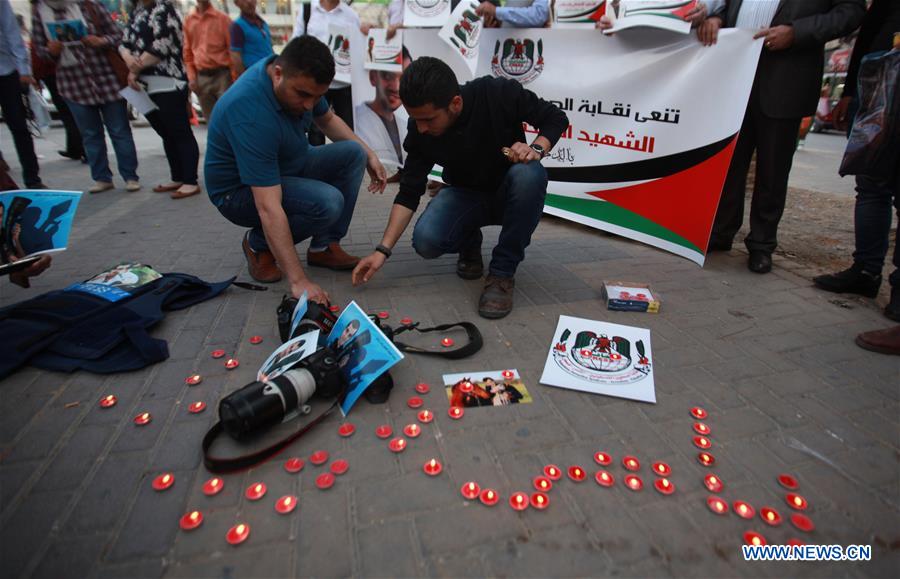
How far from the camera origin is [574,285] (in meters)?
3.04

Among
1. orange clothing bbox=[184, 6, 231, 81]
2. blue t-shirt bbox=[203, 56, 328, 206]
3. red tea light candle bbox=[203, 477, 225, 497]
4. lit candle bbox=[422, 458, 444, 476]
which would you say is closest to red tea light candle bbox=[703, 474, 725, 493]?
lit candle bbox=[422, 458, 444, 476]

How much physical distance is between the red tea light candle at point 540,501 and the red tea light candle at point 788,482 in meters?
0.76

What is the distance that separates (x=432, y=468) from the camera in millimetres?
1560

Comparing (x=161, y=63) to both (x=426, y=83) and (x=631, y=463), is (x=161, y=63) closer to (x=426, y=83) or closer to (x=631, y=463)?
(x=426, y=83)

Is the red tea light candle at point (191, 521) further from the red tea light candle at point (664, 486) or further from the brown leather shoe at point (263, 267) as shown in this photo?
the brown leather shoe at point (263, 267)

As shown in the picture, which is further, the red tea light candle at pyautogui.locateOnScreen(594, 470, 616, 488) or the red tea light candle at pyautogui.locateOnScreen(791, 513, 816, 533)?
the red tea light candle at pyautogui.locateOnScreen(594, 470, 616, 488)

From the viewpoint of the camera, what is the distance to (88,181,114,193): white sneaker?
541 centimetres

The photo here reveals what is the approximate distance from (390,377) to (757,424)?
4.59 feet

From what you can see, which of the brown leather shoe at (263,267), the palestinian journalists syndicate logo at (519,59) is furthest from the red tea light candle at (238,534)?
the palestinian journalists syndicate logo at (519,59)

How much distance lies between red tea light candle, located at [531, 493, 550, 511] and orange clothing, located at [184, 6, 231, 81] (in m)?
5.72

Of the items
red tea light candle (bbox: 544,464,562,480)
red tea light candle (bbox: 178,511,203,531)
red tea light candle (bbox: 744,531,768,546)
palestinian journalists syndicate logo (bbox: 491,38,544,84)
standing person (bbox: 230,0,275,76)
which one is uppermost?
standing person (bbox: 230,0,275,76)

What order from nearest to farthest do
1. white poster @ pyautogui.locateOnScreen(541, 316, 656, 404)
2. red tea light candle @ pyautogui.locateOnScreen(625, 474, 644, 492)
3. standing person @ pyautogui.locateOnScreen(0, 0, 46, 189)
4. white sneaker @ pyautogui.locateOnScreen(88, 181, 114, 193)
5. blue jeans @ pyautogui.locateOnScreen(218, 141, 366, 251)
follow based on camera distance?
1. red tea light candle @ pyautogui.locateOnScreen(625, 474, 644, 492)
2. white poster @ pyautogui.locateOnScreen(541, 316, 656, 404)
3. blue jeans @ pyautogui.locateOnScreen(218, 141, 366, 251)
4. standing person @ pyautogui.locateOnScreen(0, 0, 46, 189)
5. white sneaker @ pyautogui.locateOnScreen(88, 181, 114, 193)

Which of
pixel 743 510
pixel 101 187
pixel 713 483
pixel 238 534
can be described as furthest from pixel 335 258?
pixel 101 187

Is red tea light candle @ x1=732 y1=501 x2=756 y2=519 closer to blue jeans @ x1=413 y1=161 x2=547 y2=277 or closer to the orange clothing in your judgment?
blue jeans @ x1=413 y1=161 x2=547 y2=277
